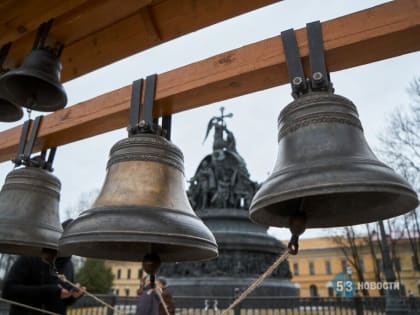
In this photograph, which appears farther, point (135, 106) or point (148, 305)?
point (148, 305)

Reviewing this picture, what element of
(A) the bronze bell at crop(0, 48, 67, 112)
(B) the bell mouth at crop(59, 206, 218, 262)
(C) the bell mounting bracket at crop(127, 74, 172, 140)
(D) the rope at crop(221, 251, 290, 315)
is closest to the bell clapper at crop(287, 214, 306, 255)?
(D) the rope at crop(221, 251, 290, 315)

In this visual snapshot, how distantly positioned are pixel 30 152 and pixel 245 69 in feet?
5.53

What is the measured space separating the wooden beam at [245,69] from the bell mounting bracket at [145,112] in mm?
65

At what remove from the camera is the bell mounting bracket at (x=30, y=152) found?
7.97 ft

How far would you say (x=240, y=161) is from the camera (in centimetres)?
1470

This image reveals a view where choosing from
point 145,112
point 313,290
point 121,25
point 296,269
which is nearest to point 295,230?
point 145,112

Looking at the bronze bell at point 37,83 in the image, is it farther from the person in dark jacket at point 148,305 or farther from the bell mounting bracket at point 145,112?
the person in dark jacket at point 148,305

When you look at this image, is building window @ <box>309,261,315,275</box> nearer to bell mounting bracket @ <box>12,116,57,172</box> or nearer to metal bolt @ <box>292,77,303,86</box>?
bell mounting bracket @ <box>12,116,57,172</box>

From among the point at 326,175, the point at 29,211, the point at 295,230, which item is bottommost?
the point at 295,230

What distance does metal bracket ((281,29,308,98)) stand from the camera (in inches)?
63.2

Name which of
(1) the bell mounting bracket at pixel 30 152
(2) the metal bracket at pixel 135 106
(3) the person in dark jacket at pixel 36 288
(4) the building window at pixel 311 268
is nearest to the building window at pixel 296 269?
(4) the building window at pixel 311 268

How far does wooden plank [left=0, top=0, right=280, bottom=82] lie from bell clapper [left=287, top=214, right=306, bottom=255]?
1.38m

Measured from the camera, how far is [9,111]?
2.74 meters

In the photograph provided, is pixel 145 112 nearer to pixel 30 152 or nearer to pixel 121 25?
A: pixel 121 25
